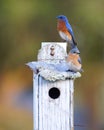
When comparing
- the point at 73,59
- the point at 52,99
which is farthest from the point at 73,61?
the point at 52,99

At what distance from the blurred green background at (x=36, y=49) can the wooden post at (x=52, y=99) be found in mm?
2578

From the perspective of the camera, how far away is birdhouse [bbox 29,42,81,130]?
7.47 feet

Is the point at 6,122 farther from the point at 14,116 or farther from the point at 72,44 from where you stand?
the point at 72,44

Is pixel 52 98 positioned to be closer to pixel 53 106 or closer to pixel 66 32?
pixel 53 106

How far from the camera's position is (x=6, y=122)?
500cm

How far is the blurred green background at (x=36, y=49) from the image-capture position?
4.98 m

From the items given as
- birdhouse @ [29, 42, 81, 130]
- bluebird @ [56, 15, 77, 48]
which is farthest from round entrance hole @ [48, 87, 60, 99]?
bluebird @ [56, 15, 77, 48]

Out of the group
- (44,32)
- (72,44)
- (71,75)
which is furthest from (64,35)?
(44,32)

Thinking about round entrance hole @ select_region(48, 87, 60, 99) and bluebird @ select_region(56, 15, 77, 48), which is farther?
bluebird @ select_region(56, 15, 77, 48)

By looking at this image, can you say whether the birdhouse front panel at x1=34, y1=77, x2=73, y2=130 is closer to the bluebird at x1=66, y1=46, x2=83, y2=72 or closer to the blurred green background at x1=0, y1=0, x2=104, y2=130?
the bluebird at x1=66, y1=46, x2=83, y2=72

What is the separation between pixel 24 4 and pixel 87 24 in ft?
2.10

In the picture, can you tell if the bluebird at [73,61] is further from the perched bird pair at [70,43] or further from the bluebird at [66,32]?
the bluebird at [66,32]

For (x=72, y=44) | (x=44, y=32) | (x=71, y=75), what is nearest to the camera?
(x=71, y=75)

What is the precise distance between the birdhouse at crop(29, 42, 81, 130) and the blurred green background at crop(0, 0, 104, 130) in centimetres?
258
